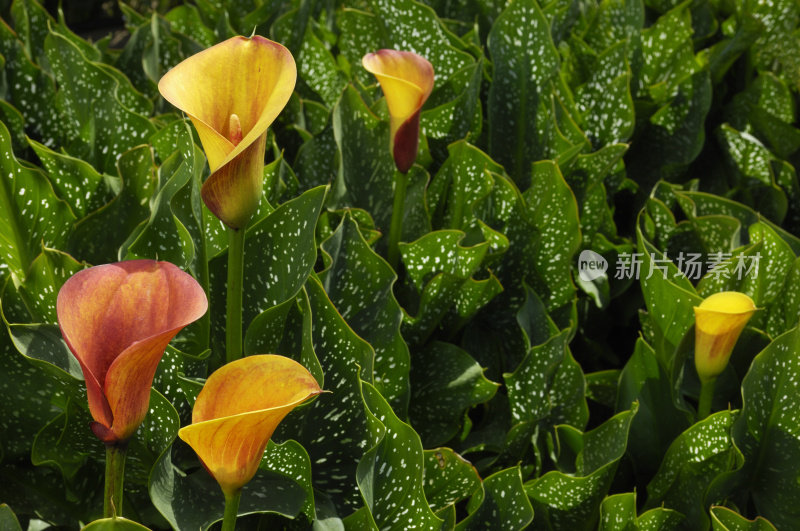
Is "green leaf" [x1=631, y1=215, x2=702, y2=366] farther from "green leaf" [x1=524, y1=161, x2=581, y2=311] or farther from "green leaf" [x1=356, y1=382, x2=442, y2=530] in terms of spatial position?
"green leaf" [x1=356, y1=382, x2=442, y2=530]

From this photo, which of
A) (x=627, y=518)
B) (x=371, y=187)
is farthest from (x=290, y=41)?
(x=627, y=518)

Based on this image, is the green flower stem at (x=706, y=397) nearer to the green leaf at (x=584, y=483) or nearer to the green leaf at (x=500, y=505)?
the green leaf at (x=584, y=483)

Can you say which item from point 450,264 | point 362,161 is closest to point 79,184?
point 362,161

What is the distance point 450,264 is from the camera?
1.10 m

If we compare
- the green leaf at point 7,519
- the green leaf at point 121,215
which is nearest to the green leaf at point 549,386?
the green leaf at point 121,215

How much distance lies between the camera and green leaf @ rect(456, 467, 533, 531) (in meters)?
0.87

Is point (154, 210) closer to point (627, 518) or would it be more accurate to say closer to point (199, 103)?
point (199, 103)

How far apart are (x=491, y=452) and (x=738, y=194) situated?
2.38ft

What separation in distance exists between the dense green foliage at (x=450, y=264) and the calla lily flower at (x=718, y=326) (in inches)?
2.1

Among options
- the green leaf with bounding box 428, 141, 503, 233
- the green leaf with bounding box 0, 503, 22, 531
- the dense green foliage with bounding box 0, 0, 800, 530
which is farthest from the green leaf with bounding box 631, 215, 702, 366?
the green leaf with bounding box 0, 503, 22, 531

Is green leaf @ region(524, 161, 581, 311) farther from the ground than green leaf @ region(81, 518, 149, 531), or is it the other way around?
green leaf @ region(81, 518, 149, 531)

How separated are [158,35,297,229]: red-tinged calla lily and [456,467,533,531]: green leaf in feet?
1.24

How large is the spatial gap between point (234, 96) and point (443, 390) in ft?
1.72

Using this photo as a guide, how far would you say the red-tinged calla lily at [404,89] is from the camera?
0.90 metres
